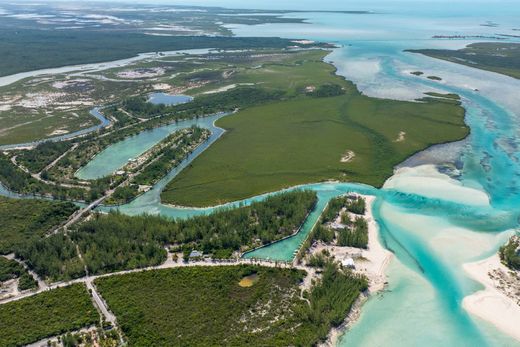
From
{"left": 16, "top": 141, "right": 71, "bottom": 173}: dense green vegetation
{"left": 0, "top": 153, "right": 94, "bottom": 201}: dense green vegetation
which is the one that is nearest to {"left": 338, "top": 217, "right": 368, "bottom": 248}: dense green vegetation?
{"left": 0, "top": 153, "right": 94, "bottom": 201}: dense green vegetation

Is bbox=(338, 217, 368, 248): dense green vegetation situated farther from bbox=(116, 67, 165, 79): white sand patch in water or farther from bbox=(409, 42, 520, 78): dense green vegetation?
bbox=(409, 42, 520, 78): dense green vegetation

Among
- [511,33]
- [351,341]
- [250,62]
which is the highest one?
[511,33]

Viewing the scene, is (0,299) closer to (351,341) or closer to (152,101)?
(351,341)

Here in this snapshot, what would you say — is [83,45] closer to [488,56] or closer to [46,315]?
[488,56]

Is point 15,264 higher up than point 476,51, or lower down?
lower down

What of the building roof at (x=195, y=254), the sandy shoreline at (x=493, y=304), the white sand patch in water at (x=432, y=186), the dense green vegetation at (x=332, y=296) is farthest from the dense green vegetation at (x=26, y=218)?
the sandy shoreline at (x=493, y=304)

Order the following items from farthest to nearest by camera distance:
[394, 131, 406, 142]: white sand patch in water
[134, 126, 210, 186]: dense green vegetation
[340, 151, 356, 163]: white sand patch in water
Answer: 1. [394, 131, 406, 142]: white sand patch in water
2. [340, 151, 356, 163]: white sand patch in water
3. [134, 126, 210, 186]: dense green vegetation

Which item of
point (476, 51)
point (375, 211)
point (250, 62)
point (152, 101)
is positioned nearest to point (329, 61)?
point (250, 62)

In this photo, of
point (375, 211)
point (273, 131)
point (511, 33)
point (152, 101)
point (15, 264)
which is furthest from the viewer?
point (511, 33)
